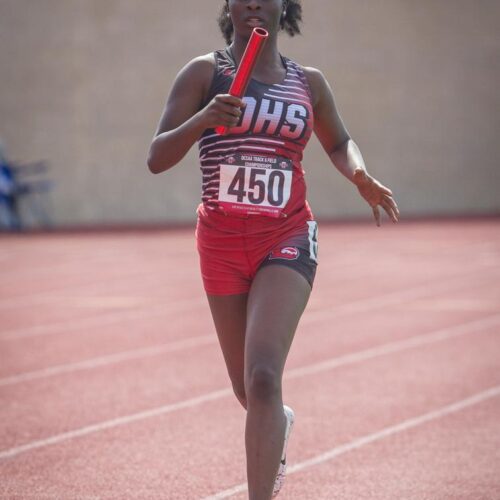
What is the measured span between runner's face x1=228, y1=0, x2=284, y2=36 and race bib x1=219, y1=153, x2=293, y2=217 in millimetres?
475

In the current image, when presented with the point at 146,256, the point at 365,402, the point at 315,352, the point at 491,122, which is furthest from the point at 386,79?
the point at 365,402

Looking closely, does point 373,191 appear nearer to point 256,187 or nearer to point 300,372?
point 256,187

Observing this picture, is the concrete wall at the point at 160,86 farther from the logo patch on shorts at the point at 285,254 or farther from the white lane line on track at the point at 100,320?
the logo patch on shorts at the point at 285,254

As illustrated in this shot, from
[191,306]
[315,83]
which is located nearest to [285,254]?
[315,83]

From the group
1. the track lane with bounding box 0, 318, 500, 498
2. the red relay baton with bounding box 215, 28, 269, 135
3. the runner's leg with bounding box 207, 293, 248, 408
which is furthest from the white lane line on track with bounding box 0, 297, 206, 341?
the red relay baton with bounding box 215, 28, 269, 135

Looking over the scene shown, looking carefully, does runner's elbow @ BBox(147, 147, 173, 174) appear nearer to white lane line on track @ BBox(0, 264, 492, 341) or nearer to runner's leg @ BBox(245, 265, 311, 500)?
runner's leg @ BBox(245, 265, 311, 500)

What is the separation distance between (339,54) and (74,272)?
1084 cm

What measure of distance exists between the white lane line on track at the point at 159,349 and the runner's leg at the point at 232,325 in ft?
12.1

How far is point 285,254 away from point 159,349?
5024 mm

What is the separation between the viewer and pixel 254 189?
3764 mm

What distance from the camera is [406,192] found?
79.0 ft

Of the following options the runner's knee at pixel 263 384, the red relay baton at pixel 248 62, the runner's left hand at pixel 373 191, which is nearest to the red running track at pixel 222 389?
the runner's knee at pixel 263 384

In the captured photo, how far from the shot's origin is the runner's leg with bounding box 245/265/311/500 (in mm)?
3461

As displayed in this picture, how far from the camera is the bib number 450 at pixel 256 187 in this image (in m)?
3.76
